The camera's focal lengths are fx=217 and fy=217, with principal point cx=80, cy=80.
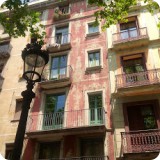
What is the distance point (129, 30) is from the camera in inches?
657

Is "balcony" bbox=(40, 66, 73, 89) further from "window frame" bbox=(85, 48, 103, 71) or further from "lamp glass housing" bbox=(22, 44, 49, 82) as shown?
"lamp glass housing" bbox=(22, 44, 49, 82)

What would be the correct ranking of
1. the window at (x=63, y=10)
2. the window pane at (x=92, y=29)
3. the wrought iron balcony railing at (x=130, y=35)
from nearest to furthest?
1. the wrought iron balcony railing at (x=130, y=35)
2. the window pane at (x=92, y=29)
3. the window at (x=63, y=10)

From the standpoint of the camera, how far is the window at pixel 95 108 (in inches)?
529

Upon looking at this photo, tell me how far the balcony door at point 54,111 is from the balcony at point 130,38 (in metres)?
5.41

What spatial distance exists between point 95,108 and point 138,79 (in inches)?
131

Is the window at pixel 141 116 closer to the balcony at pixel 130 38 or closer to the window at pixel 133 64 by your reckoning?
the window at pixel 133 64

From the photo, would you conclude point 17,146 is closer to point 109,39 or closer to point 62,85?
point 62,85

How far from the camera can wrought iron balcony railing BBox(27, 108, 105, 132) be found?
43.9 feet

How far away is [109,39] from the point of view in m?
16.7

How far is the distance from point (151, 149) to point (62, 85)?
717 cm

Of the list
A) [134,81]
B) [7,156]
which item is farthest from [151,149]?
[7,156]

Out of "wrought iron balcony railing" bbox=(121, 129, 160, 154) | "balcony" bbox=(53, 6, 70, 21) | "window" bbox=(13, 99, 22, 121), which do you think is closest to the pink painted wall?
"balcony" bbox=(53, 6, 70, 21)

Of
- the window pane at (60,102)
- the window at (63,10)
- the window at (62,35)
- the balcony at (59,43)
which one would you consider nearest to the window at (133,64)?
the window pane at (60,102)

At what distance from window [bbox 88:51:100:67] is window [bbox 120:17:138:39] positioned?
236 centimetres
